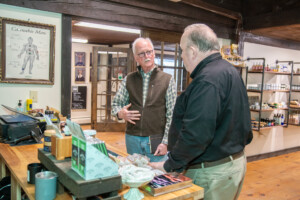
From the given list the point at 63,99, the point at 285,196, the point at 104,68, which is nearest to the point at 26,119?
the point at 63,99

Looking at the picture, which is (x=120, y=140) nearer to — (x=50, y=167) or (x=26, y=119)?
(x=26, y=119)

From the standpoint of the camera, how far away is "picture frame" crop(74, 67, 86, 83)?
7.75 meters

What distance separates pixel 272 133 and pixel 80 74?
534cm

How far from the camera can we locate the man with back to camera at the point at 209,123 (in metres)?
1.37

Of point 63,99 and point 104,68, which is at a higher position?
point 104,68

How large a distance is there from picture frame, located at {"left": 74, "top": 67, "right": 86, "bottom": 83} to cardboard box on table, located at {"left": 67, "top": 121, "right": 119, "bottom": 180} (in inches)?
269

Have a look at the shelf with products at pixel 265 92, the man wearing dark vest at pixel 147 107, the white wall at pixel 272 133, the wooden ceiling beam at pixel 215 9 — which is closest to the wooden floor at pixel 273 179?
the white wall at pixel 272 133

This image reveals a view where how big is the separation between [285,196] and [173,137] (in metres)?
2.77

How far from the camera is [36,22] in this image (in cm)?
280

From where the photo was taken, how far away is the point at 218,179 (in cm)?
151

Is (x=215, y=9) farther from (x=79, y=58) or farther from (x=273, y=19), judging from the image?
(x=79, y=58)


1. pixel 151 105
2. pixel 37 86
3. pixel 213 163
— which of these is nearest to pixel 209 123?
pixel 213 163

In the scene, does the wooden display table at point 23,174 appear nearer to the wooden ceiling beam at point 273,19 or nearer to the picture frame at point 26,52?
the picture frame at point 26,52

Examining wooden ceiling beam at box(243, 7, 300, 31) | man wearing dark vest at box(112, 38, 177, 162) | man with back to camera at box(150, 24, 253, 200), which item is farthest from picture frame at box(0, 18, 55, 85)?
wooden ceiling beam at box(243, 7, 300, 31)
